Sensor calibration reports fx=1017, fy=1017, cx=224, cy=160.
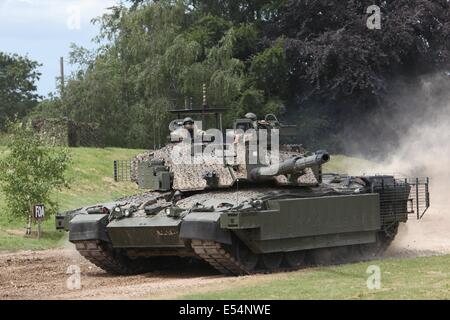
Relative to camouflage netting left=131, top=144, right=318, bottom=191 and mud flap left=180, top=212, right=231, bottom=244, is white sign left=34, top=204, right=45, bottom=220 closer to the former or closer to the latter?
camouflage netting left=131, top=144, right=318, bottom=191

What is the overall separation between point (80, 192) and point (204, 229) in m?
14.4

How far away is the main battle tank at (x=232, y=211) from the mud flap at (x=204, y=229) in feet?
0.05

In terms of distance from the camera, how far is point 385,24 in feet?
140

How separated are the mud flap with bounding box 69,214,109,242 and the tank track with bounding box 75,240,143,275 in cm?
15

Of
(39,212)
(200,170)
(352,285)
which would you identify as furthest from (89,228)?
(39,212)

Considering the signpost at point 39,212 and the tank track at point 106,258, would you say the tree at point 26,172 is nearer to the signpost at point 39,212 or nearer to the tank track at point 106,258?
the signpost at point 39,212

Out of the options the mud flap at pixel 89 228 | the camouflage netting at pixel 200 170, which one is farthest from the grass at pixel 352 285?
the mud flap at pixel 89 228

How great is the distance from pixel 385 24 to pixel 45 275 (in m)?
27.5

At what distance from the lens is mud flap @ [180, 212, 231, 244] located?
1641 centimetres

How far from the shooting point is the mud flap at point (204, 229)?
1641cm

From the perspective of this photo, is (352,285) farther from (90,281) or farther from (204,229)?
(90,281)
